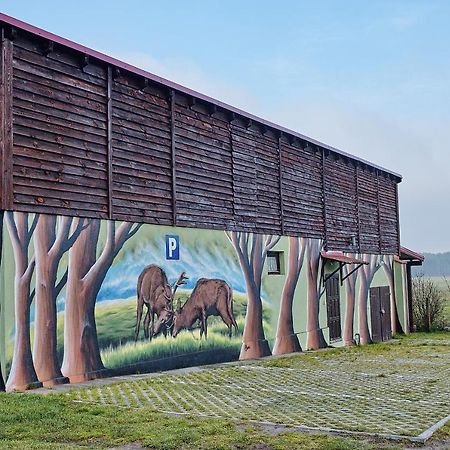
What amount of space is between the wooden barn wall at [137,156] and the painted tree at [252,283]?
1.06ft

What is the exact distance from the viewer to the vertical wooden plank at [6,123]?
35.0 ft

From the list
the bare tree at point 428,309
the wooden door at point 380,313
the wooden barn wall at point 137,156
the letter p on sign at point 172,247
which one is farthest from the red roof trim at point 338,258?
the bare tree at point 428,309

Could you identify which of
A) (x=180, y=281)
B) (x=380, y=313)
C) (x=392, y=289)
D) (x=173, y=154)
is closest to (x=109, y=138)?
(x=173, y=154)

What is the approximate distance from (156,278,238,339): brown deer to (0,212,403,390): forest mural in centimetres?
2

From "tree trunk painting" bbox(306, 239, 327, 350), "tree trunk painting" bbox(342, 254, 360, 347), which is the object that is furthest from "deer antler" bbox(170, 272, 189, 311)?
"tree trunk painting" bbox(342, 254, 360, 347)

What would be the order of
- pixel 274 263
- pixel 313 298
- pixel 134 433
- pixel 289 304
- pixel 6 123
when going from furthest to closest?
pixel 313 298 → pixel 289 304 → pixel 274 263 → pixel 6 123 → pixel 134 433

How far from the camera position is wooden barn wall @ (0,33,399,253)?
1123cm

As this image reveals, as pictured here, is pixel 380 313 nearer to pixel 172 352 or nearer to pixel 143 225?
pixel 172 352

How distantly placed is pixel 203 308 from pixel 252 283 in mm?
2391

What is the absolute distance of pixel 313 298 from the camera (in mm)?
20750

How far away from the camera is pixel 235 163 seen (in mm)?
17188

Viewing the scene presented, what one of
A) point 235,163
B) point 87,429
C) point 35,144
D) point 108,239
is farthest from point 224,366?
point 87,429

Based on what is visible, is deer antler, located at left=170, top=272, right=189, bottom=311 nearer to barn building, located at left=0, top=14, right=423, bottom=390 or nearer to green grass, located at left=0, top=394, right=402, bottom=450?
barn building, located at left=0, top=14, right=423, bottom=390

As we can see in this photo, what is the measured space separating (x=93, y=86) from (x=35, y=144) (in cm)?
199
